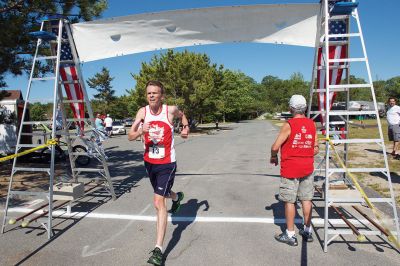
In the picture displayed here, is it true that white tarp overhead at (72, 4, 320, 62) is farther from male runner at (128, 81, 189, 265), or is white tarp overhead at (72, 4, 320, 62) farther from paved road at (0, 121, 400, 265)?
paved road at (0, 121, 400, 265)

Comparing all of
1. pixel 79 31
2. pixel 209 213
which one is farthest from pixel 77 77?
pixel 209 213

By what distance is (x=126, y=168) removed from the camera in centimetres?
1107

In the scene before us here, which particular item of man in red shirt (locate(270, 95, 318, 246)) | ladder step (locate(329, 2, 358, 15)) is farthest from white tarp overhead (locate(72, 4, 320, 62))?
man in red shirt (locate(270, 95, 318, 246))

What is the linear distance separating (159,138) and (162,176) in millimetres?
500

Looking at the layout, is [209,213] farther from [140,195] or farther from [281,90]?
[281,90]

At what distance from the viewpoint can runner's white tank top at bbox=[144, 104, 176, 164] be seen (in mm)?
4156

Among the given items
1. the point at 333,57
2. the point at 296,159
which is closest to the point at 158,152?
the point at 296,159

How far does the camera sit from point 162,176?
4.18 m

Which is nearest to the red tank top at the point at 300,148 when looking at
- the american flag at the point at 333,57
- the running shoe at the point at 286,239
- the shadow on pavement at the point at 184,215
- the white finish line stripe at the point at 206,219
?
the running shoe at the point at 286,239

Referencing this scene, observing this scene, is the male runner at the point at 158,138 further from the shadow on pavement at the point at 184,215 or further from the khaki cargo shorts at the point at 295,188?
the khaki cargo shorts at the point at 295,188

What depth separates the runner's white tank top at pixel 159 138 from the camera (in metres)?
4.16

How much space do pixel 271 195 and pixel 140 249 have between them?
142 inches

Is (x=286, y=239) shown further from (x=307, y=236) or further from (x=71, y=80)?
(x=71, y=80)

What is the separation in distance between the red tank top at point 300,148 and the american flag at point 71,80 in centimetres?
427
